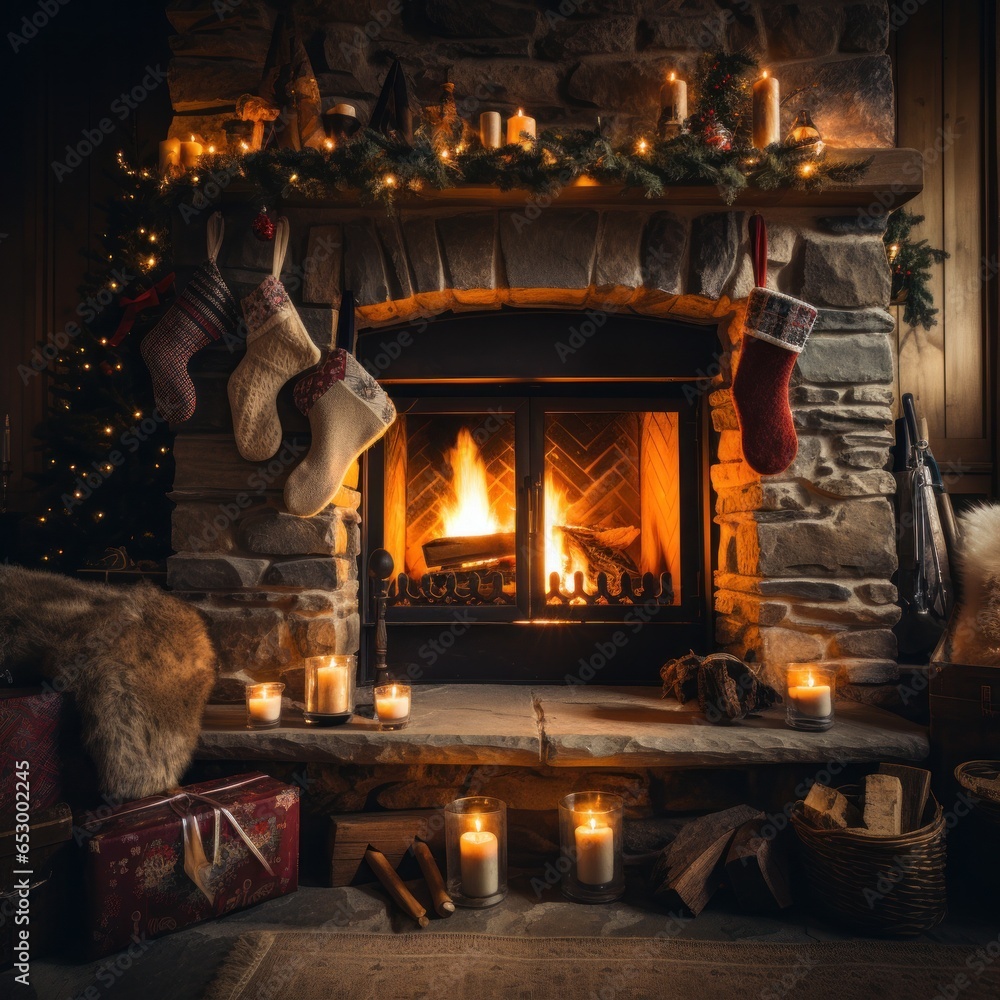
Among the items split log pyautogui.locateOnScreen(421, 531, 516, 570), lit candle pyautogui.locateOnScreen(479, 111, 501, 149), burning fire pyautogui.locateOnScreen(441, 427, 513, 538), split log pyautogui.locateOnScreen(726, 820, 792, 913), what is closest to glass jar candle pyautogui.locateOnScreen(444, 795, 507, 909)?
split log pyautogui.locateOnScreen(726, 820, 792, 913)

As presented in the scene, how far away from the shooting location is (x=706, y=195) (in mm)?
2293

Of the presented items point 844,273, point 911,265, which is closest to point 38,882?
point 844,273

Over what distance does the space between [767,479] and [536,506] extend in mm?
780

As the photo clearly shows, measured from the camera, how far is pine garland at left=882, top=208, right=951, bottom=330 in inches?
111

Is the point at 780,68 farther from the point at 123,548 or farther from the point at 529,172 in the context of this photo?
the point at 123,548

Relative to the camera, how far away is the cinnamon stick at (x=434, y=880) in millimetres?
1799

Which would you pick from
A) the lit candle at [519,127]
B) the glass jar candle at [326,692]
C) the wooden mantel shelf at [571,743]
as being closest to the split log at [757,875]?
the wooden mantel shelf at [571,743]

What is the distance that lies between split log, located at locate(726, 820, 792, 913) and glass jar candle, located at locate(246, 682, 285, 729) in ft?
4.06

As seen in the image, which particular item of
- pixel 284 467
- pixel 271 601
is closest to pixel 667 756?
pixel 271 601

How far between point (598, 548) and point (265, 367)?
4.34 feet

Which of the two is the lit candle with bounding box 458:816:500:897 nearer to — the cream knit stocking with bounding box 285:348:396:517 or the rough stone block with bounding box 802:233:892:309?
the cream knit stocking with bounding box 285:348:396:517

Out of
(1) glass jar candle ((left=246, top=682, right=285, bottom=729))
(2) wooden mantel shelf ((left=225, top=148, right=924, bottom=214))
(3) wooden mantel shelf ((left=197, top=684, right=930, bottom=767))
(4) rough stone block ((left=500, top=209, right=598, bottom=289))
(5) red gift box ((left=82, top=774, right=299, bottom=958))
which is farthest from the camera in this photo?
(4) rough stone block ((left=500, top=209, right=598, bottom=289))

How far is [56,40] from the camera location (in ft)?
11.7

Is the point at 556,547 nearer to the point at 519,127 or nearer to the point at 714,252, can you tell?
the point at 714,252
